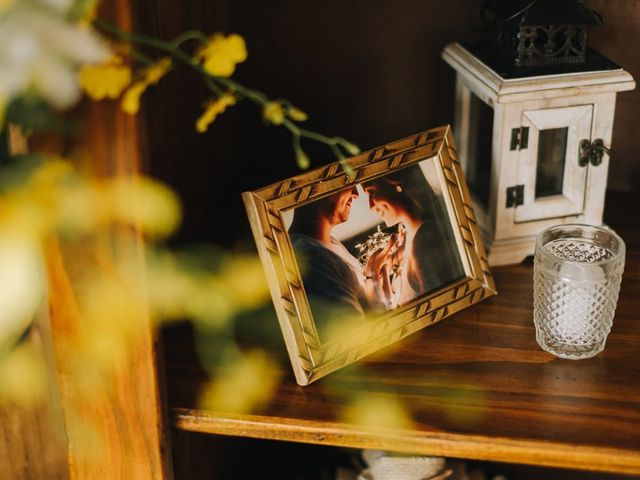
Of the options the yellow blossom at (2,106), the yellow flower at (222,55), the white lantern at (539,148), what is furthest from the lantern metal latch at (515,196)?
the yellow blossom at (2,106)

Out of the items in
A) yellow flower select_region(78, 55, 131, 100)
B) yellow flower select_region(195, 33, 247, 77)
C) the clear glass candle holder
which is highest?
yellow flower select_region(195, 33, 247, 77)

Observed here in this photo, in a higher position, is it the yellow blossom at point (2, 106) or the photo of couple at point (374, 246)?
the yellow blossom at point (2, 106)

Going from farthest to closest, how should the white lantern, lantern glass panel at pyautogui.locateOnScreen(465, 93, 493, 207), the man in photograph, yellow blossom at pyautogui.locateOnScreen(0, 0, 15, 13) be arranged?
1. lantern glass panel at pyautogui.locateOnScreen(465, 93, 493, 207)
2. the white lantern
3. the man in photograph
4. yellow blossom at pyautogui.locateOnScreen(0, 0, 15, 13)

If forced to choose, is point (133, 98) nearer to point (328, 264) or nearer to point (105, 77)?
point (105, 77)

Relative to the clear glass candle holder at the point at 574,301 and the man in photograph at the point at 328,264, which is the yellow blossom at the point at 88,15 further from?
the clear glass candle holder at the point at 574,301

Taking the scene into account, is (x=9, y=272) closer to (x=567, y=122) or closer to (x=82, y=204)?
(x=82, y=204)

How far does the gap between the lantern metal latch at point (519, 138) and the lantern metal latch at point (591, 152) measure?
0.08 meters

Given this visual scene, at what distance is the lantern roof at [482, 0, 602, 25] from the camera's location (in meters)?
1.05

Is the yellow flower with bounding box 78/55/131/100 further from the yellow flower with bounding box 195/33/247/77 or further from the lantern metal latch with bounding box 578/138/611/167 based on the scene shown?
the lantern metal latch with bounding box 578/138/611/167

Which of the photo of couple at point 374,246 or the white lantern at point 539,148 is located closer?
the photo of couple at point 374,246

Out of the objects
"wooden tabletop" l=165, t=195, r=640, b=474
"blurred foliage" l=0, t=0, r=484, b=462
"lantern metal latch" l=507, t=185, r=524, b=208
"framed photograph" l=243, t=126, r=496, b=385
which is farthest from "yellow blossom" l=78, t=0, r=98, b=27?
"lantern metal latch" l=507, t=185, r=524, b=208

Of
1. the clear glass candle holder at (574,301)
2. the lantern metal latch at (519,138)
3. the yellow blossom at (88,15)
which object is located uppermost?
the yellow blossom at (88,15)

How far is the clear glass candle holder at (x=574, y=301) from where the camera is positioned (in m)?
0.93

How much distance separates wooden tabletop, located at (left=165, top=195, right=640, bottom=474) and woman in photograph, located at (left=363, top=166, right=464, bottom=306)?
58 millimetres
